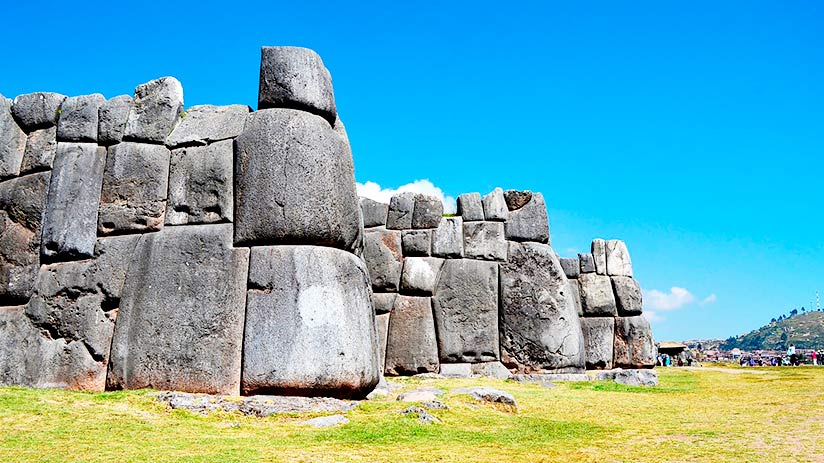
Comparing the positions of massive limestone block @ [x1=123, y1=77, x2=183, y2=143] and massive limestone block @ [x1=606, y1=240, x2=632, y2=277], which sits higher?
massive limestone block @ [x1=123, y1=77, x2=183, y2=143]

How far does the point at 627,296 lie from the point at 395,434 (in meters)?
14.6

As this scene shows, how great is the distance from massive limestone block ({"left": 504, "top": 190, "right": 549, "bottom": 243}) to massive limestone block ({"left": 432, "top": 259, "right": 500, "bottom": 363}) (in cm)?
105

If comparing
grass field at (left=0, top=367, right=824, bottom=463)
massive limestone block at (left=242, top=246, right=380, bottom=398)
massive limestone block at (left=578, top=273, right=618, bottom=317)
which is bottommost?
grass field at (left=0, top=367, right=824, bottom=463)

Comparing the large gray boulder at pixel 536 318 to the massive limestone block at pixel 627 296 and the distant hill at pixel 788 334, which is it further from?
the distant hill at pixel 788 334

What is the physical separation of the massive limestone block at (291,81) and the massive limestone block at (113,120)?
2.24 m

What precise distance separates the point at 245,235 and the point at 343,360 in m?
2.13

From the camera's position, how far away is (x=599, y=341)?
20.7m

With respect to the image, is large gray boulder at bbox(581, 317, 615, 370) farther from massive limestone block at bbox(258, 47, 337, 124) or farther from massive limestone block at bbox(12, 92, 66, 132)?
massive limestone block at bbox(12, 92, 66, 132)

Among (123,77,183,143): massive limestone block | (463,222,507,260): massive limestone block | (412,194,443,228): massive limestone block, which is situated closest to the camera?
(123,77,183,143): massive limestone block

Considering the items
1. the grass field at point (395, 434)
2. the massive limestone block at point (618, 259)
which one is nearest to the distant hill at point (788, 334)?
the massive limestone block at point (618, 259)

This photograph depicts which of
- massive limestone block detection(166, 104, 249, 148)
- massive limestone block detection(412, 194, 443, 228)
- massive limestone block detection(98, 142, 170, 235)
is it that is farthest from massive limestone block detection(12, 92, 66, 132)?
massive limestone block detection(412, 194, 443, 228)

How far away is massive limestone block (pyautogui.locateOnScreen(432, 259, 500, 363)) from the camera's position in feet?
58.5

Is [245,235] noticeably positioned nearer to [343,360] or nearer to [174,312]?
[174,312]

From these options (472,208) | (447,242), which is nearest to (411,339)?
(447,242)
